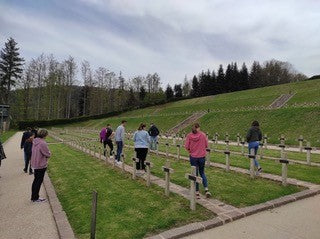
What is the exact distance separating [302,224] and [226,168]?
5.51 metres

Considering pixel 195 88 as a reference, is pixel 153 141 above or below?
below

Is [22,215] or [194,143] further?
[194,143]

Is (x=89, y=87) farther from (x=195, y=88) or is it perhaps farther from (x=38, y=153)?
(x=38, y=153)

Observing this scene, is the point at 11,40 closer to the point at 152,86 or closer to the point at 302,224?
the point at 152,86

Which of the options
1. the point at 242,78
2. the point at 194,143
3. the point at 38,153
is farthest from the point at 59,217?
the point at 242,78

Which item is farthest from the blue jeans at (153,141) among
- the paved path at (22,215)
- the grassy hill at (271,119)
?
the grassy hill at (271,119)

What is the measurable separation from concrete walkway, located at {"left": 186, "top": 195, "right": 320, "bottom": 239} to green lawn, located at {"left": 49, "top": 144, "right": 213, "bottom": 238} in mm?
714

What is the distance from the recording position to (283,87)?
6994 cm

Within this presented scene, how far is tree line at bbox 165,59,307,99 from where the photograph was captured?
311ft

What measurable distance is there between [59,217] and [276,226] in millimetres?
4699

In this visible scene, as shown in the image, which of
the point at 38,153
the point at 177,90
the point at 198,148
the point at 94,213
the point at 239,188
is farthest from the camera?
the point at 177,90

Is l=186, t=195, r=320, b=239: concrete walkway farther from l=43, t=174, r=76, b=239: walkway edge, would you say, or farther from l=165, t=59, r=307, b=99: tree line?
l=165, t=59, r=307, b=99: tree line

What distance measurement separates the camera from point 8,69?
69.1m

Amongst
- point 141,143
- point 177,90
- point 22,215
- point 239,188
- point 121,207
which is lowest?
point 22,215
